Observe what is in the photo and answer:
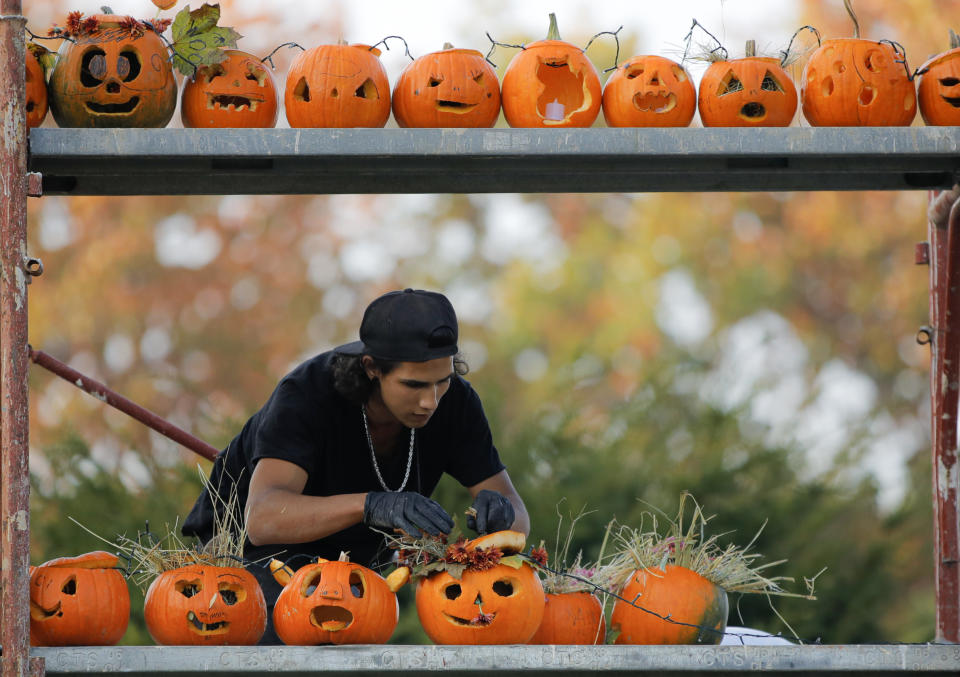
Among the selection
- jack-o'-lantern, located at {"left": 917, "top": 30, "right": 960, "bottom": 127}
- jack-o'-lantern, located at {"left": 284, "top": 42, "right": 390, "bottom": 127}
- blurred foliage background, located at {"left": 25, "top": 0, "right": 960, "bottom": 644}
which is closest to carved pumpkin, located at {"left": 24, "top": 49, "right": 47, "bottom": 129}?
jack-o'-lantern, located at {"left": 284, "top": 42, "right": 390, "bottom": 127}

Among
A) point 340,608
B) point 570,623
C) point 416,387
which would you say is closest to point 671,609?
point 570,623

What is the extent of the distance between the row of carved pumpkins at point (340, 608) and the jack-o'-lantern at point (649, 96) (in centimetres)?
134

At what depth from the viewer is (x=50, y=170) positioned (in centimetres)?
363

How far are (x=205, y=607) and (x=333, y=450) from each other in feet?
3.37

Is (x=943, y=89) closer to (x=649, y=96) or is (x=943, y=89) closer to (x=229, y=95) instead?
(x=649, y=96)

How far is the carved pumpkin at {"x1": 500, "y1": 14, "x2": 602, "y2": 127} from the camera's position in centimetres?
376

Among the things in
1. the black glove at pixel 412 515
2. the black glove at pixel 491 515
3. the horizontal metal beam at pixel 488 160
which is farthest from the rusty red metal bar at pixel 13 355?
the black glove at pixel 491 515

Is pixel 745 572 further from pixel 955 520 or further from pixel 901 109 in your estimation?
pixel 901 109

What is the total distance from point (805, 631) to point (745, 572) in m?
5.17

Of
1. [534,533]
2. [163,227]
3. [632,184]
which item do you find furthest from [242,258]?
[632,184]

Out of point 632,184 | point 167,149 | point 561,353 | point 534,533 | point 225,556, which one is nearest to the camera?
point 167,149

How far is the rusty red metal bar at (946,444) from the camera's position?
163 inches

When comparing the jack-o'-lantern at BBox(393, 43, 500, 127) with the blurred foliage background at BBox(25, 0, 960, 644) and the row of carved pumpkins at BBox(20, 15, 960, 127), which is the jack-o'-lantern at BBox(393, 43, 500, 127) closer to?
the row of carved pumpkins at BBox(20, 15, 960, 127)

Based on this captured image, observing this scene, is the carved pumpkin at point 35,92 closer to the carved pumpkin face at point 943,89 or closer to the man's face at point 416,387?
the man's face at point 416,387
